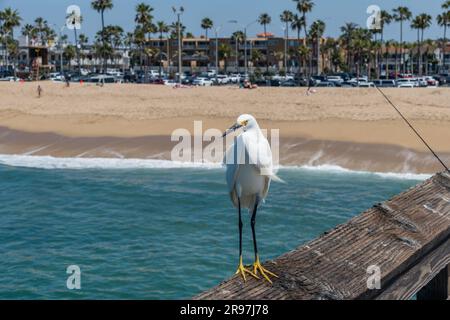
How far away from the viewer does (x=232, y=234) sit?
18.8 m

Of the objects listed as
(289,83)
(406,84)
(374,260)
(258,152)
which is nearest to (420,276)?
(374,260)

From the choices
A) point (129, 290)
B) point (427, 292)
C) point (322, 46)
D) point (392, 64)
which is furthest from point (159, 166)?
point (392, 64)

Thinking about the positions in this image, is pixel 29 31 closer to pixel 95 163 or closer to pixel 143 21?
pixel 143 21

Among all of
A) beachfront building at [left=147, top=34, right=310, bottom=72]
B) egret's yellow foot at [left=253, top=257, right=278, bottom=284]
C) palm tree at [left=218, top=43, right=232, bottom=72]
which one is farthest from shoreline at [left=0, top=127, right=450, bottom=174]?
beachfront building at [left=147, top=34, right=310, bottom=72]

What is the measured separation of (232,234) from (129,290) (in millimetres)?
5112

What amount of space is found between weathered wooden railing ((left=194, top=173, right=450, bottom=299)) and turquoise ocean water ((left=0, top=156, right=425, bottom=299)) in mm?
10078

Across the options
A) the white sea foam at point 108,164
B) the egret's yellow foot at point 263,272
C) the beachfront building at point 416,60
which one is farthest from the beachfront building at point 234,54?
the egret's yellow foot at point 263,272

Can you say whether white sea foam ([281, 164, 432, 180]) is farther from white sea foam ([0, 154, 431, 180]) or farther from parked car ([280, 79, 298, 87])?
parked car ([280, 79, 298, 87])

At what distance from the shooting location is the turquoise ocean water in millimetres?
15172

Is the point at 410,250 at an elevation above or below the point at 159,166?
above

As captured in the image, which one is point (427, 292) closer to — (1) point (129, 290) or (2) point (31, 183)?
(1) point (129, 290)

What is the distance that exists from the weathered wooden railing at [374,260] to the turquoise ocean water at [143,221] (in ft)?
33.1

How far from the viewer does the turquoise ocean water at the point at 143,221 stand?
1517cm

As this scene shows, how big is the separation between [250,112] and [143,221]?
937 inches
